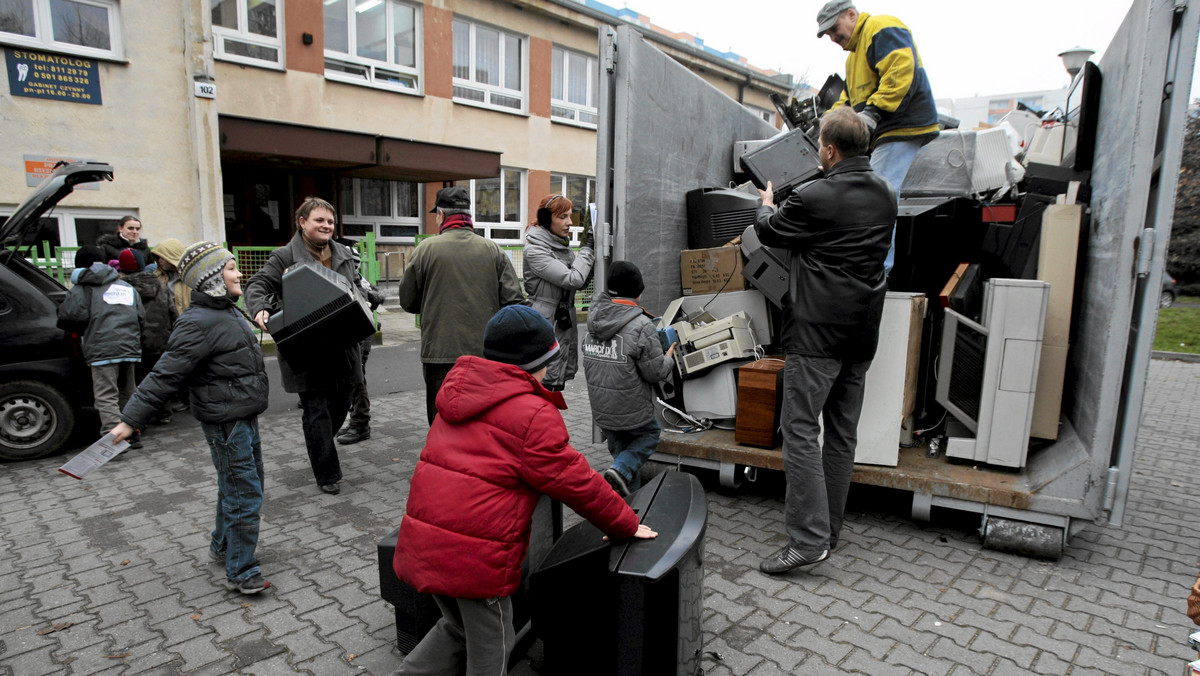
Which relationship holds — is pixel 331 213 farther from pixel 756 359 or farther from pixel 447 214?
pixel 756 359

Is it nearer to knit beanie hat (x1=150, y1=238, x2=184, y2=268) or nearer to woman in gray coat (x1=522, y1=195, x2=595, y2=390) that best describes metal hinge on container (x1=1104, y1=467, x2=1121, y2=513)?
woman in gray coat (x1=522, y1=195, x2=595, y2=390)

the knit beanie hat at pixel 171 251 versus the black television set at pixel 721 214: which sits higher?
the black television set at pixel 721 214

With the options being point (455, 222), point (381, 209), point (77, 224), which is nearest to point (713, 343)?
point (455, 222)

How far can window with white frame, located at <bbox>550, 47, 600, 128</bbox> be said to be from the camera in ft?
57.8

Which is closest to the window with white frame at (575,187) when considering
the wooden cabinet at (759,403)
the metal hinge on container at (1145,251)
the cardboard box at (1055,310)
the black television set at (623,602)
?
the wooden cabinet at (759,403)

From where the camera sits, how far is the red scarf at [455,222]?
444cm

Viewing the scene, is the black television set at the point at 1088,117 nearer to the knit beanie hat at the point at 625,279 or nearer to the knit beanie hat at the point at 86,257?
the knit beanie hat at the point at 625,279

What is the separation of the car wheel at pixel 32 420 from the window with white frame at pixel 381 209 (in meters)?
10.3

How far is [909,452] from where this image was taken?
415 cm

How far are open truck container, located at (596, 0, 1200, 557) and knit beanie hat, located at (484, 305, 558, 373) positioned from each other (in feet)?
6.93

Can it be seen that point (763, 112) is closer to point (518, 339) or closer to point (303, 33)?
point (303, 33)

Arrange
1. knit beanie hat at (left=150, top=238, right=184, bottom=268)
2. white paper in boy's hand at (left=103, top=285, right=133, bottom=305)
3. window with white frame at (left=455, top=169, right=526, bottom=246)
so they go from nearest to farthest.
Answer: white paper in boy's hand at (left=103, top=285, right=133, bottom=305) < knit beanie hat at (left=150, top=238, right=184, bottom=268) < window with white frame at (left=455, top=169, right=526, bottom=246)

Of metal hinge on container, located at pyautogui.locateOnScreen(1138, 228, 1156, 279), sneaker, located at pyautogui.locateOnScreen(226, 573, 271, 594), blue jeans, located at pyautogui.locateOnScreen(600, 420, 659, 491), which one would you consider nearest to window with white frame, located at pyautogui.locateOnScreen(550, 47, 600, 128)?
blue jeans, located at pyautogui.locateOnScreen(600, 420, 659, 491)

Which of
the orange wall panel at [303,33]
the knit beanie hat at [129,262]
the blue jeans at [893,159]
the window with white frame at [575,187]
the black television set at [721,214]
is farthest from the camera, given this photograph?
the window with white frame at [575,187]
